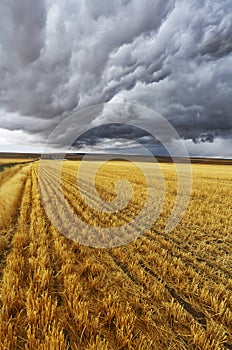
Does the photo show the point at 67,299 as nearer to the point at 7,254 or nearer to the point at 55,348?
the point at 55,348

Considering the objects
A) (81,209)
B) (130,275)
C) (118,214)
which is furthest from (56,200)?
(130,275)

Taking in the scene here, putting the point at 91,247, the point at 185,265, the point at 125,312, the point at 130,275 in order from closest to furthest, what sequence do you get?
the point at 125,312 < the point at 130,275 < the point at 185,265 < the point at 91,247

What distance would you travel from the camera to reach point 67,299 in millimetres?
3426

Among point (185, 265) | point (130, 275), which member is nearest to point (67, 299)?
point (130, 275)

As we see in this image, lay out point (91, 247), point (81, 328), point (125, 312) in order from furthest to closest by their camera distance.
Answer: point (91, 247)
point (125, 312)
point (81, 328)

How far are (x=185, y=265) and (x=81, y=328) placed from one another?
310cm

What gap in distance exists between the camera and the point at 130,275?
444 centimetres

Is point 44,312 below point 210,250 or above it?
above

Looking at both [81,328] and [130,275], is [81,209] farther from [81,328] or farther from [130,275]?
[81,328]

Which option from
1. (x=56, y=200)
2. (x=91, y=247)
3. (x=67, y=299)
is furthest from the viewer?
(x=56, y=200)

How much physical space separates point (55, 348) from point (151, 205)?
9.62 m

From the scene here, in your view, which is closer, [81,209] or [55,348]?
[55,348]

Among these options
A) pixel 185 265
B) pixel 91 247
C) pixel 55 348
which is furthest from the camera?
pixel 91 247

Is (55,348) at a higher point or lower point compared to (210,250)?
higher
